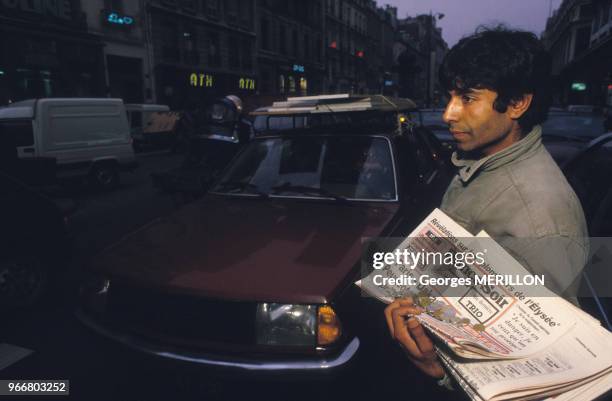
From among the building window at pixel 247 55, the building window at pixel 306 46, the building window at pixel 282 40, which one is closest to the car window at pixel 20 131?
the building window at pixel 247 55

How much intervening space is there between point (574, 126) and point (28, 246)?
941 cm

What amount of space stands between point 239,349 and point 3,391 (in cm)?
194

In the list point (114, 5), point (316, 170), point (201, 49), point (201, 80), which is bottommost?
point (316, 170)

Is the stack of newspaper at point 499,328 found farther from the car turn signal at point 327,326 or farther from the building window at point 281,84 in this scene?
the building window at point 281,84

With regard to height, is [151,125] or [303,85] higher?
[303,85]

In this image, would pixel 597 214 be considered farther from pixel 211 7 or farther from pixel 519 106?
pixel 211 7

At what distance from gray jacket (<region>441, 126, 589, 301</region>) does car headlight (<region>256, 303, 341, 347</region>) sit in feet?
3.27

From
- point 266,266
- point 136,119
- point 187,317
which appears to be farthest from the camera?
point 136,119

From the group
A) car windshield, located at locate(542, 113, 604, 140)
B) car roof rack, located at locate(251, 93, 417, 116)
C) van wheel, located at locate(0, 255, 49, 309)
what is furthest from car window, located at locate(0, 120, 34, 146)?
car windshield, located at locate(542, 113, 604, 140)

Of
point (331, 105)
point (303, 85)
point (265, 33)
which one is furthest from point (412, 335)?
point (303, 85)

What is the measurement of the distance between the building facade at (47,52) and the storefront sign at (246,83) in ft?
38.9

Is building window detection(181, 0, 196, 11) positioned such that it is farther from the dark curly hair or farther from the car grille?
the dark curly hair

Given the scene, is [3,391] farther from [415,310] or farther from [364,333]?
[415,310]

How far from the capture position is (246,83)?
105 feet
